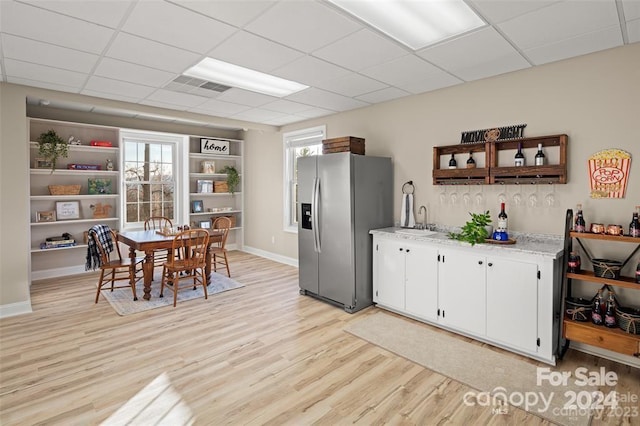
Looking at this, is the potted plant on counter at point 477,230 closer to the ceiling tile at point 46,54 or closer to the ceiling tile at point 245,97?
the ceiling tile at point 245,97

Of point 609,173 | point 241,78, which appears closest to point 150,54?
point 241,78

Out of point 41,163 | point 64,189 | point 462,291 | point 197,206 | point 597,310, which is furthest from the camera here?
point 197,206

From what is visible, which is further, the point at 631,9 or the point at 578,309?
the point at 578,309

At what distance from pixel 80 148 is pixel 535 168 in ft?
20.9

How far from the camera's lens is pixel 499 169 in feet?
11.1

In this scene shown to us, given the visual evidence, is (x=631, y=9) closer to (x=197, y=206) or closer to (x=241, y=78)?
(x=241, y=78)

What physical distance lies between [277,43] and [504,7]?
5.41 feet

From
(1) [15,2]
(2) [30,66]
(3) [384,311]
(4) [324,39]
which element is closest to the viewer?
(1) [15,2]

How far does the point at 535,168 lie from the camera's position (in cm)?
314

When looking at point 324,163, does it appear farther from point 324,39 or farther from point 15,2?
point 15,2

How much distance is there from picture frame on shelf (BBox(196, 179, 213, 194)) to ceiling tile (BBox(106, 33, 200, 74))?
12.5 feet

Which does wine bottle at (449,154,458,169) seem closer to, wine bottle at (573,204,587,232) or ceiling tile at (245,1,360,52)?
wine bottle at (573,204,587,232)

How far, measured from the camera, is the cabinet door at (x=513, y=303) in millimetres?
2801

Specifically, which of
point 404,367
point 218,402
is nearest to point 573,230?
point 404,367
